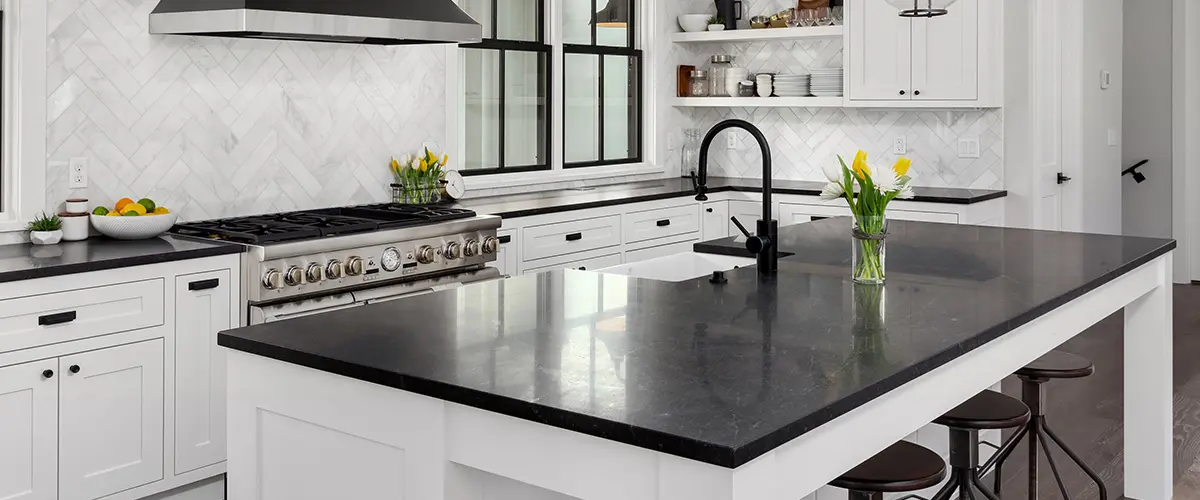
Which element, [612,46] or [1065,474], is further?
[612,46]

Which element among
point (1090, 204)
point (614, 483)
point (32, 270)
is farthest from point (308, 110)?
point (1090, 204)

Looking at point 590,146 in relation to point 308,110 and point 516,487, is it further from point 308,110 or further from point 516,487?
point 516,487

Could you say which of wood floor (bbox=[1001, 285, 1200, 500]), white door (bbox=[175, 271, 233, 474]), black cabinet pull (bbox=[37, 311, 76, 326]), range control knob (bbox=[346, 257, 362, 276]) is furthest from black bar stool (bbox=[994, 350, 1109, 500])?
black cabinet pull (bbox=[37, 311, 76, 326])

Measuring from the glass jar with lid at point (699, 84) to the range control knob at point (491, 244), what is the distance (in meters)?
2.63

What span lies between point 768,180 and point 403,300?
101 centimetres

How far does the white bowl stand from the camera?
6746mm

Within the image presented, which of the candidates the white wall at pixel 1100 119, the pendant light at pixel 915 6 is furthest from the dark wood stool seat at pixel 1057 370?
the white wall at pixel 1100 119

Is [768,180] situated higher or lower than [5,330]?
higher

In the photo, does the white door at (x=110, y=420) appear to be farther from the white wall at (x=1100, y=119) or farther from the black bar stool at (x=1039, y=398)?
the white wall at (x=1100, y=119)

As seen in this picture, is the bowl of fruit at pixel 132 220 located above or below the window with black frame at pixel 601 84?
below

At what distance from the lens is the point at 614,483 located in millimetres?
1649

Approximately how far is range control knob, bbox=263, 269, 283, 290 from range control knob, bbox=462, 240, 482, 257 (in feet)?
2.90

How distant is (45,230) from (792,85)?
13.9 feet

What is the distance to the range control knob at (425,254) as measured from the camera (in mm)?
4289
